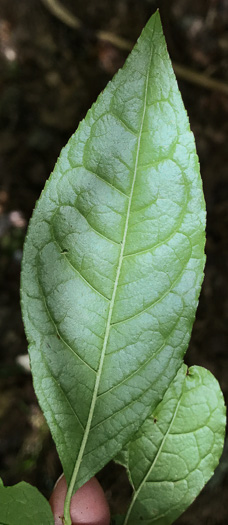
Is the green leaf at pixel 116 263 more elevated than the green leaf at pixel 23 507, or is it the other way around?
the green leaf at pixel 116 263

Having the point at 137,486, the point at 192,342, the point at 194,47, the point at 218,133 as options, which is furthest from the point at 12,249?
the point at 137,486

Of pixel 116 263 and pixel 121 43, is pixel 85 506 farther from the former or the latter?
pixel 121 43

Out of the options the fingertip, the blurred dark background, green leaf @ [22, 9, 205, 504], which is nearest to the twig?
the blurred dark background

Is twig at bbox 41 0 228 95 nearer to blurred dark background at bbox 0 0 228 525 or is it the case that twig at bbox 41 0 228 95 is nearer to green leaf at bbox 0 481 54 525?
blurred dark background at bbox 0 0 228 525

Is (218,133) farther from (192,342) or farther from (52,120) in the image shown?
(192,342)

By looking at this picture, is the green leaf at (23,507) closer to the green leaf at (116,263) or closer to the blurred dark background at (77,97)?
the green leaf at (116,263)

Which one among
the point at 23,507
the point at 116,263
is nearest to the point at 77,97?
the point at 116,263

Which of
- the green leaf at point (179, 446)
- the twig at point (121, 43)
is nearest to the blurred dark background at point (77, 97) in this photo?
the twig at point (121, 43)
